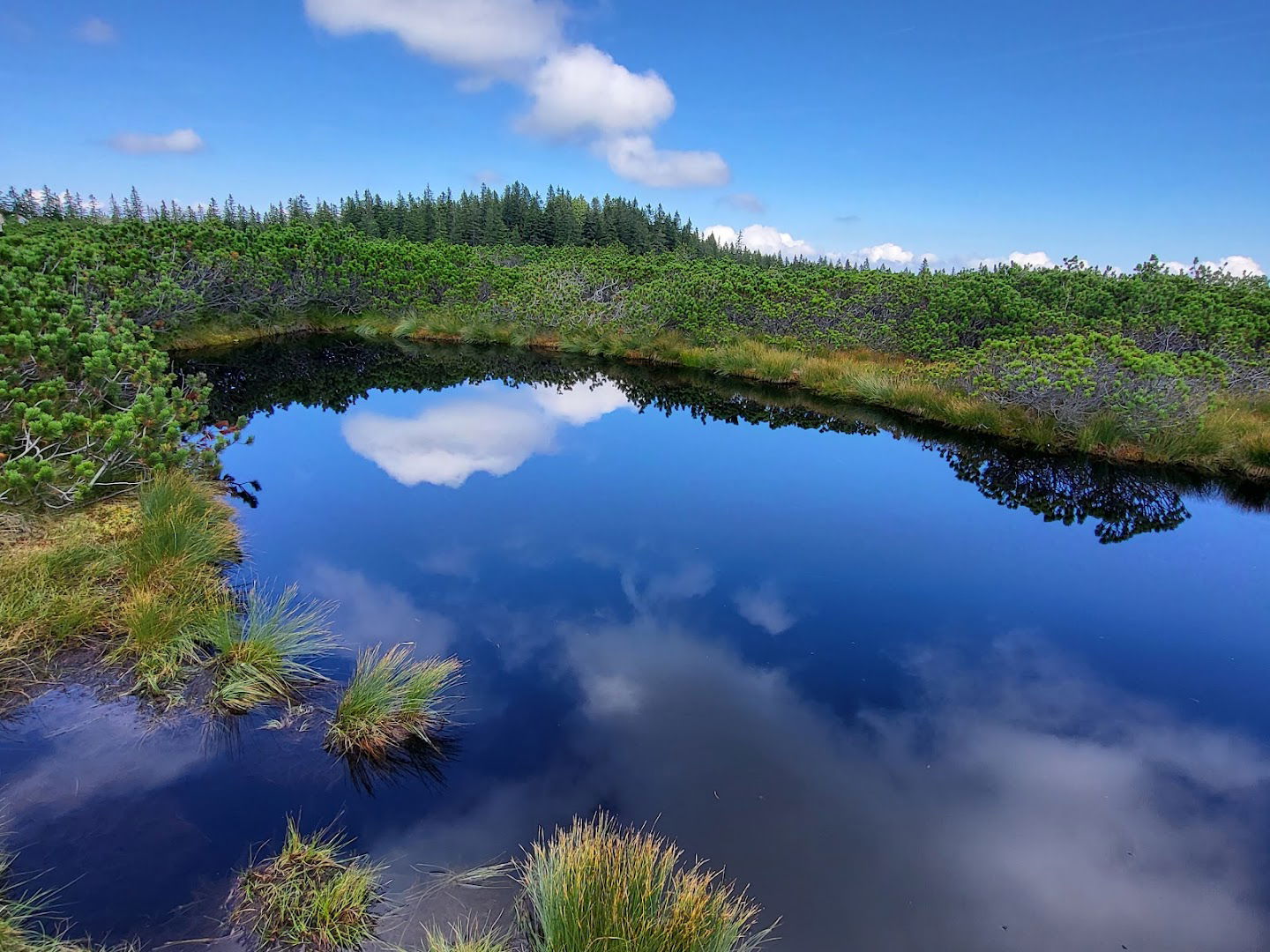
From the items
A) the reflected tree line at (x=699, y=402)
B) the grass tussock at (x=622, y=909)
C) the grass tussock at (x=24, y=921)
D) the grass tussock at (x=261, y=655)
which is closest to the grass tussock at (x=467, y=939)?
the grass tussock at (x=622, y=909)

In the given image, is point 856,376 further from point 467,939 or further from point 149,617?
point 467,939

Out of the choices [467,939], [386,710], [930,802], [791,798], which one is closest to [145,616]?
[386,710]

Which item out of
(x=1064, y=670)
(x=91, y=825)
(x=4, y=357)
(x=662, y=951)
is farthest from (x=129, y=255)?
(x=1064, y=670)

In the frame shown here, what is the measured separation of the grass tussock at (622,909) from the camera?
3.64m

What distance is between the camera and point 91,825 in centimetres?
462

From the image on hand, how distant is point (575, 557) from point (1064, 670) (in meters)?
6.53

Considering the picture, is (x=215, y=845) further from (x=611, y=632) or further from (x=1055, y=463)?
(x=1055, y=463)

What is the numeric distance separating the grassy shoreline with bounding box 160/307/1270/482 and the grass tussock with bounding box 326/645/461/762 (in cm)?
1493

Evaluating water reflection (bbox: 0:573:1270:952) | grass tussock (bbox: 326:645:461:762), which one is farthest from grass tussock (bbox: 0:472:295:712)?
grass tussock (bbox: 326:645:461:762)

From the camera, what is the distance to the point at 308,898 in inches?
165

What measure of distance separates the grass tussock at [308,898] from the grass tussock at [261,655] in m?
2.02

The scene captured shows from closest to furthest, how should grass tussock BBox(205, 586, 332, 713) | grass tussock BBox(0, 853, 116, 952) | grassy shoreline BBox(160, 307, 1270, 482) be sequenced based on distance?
1. grass tussock BBox(0, 853, 116, 952)
2. grass tussock BBox(205, 586, 332, 713)
3. grassy shoreline BBox(160, 307, 1270, 482)

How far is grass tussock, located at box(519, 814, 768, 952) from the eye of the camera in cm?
364

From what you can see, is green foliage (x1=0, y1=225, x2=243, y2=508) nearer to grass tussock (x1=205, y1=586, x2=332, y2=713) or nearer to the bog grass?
the bog grass
